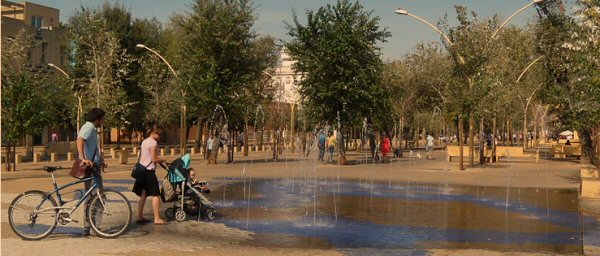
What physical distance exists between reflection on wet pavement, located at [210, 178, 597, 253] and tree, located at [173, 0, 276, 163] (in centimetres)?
1097

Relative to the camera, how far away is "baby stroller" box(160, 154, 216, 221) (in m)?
11.0

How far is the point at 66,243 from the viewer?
854 centimetres

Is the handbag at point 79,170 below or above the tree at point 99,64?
below

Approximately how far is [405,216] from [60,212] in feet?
21.2

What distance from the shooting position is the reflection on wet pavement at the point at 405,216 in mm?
9461

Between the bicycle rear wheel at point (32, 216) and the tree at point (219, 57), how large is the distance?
20.2 m

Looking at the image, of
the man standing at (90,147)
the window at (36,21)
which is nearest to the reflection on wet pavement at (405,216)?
the man standing at (90,147)

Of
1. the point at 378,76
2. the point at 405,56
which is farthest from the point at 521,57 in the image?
the point at 378,76

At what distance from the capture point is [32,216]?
8.85m

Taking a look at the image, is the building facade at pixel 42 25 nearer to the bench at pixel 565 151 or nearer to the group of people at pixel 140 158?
the bench at pixel 565 151

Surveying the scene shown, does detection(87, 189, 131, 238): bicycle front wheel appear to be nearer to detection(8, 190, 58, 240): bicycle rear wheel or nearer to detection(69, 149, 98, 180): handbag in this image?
detection(69, 149, 98, 180): handbag

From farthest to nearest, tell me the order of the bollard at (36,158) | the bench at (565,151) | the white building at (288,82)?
the bench at (565,151) → the bollard at (36,158) → the white building at (288,82)

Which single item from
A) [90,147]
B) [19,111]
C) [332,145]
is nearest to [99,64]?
[19,111]

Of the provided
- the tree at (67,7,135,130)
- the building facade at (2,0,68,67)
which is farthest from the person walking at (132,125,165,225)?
the building facade at (2,0,68,67)
